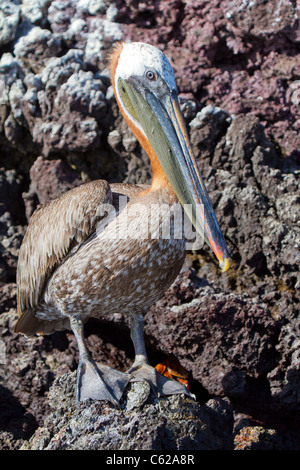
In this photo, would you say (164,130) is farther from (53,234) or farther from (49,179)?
(49,179)

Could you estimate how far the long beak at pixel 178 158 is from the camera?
309 centimetres

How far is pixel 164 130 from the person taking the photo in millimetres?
3219

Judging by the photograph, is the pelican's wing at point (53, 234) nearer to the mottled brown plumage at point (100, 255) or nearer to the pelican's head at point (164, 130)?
the mottled brown plumage at point (100, 255)

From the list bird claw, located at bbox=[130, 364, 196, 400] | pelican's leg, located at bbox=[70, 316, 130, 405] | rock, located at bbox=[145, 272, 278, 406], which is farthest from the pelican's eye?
bird claw, located at bbox=[130, 364, 196, 400]

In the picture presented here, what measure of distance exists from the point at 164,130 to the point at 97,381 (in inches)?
60.7

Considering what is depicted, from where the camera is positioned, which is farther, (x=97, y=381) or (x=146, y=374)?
(x=146, y=374)

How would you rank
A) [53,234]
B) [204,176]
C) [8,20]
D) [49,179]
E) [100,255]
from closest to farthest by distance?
[100,255], [53,234], [204,176], [49,179], [8,20]

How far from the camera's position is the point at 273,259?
4074 millimetres

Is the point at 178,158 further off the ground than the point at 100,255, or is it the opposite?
the point at 178,158

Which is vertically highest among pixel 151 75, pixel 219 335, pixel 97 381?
pixel 151 75

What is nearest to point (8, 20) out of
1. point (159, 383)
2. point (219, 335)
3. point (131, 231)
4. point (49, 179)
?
point (49, 179)

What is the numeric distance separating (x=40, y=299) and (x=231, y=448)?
1.55 m

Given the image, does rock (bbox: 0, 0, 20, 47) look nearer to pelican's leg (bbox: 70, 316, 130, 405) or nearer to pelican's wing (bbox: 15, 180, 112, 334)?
pelican's wing (bbox: 15, 180, 112, 334)
